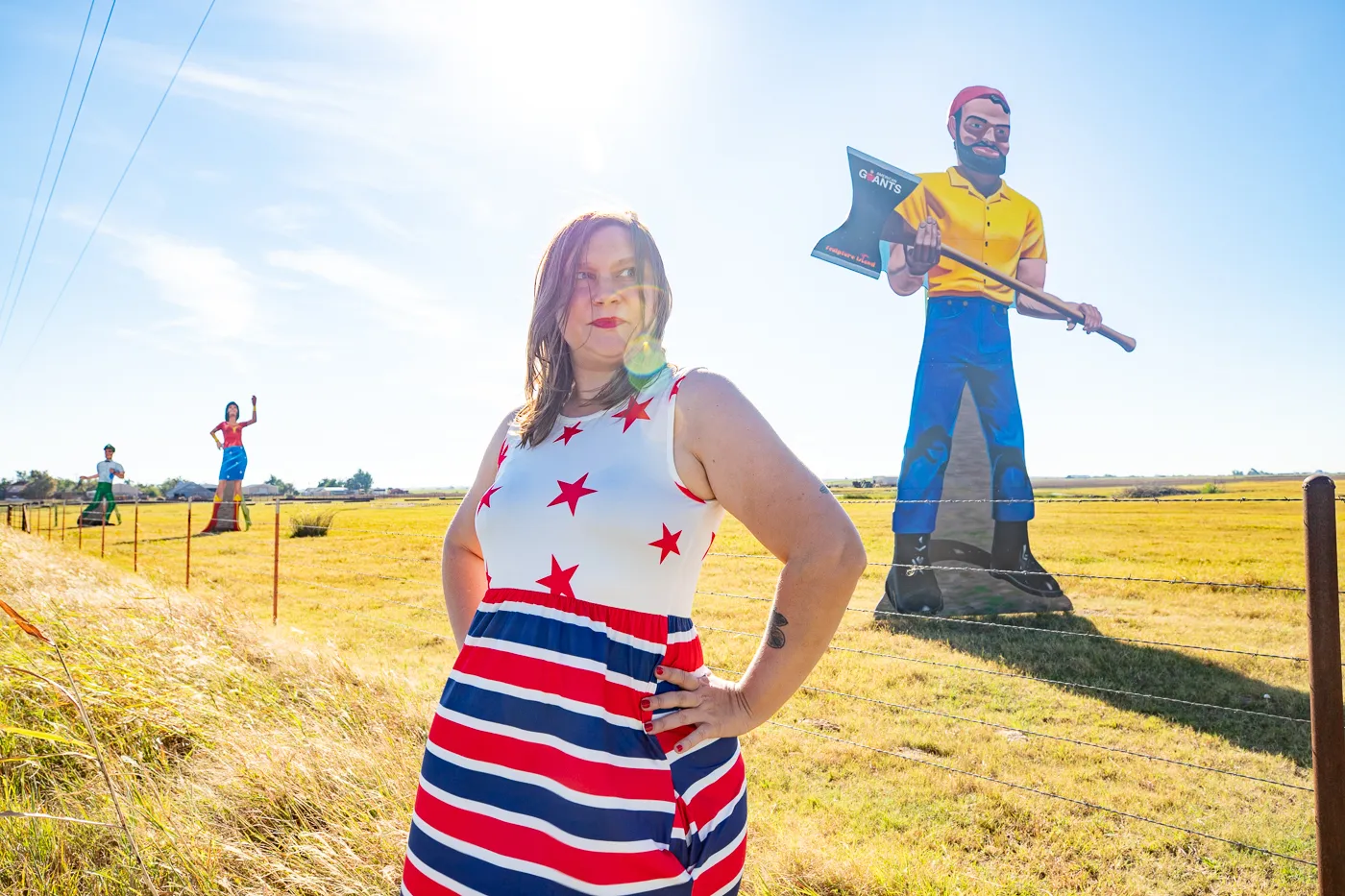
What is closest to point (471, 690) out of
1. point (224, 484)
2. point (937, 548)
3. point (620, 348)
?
point (620, 348)

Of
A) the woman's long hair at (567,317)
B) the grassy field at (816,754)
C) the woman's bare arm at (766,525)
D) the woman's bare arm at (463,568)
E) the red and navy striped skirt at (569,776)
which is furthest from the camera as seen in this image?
the grassy field at (816,754)

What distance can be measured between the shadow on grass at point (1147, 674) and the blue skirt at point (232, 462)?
1298cm

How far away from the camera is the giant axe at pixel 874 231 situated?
6.64 metres

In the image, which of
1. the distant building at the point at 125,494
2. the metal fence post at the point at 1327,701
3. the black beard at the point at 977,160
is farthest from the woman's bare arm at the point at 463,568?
the distant building at the point at 125,494

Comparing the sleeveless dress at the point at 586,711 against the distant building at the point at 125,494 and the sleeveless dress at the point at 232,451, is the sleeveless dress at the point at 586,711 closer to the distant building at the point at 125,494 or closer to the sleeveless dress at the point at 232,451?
the distant building at the point at 125,494

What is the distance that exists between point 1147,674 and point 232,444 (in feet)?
49.6

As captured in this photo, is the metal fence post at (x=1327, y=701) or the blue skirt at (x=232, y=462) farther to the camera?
the blue skirt at (x=232, y=462)

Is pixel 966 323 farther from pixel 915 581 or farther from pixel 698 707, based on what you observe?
pixel 698 707

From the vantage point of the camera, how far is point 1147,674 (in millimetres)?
5430

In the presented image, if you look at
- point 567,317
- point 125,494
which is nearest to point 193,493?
point 125,494

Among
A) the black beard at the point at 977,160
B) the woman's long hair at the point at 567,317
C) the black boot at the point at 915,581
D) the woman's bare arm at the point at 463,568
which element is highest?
the black beard at the point at 977,160

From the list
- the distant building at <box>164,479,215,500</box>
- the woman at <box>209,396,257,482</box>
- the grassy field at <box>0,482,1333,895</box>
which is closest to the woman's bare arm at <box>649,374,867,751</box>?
the grassy field at <box>0,482,1333,895</box>

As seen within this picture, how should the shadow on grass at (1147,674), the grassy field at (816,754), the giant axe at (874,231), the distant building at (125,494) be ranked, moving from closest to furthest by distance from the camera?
the grassy field at (816,754), the shadow on grass at (1147,674), the giant axe at (874,231), the distant building at (125,494)

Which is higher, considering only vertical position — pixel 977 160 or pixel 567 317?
pixel 977 160
